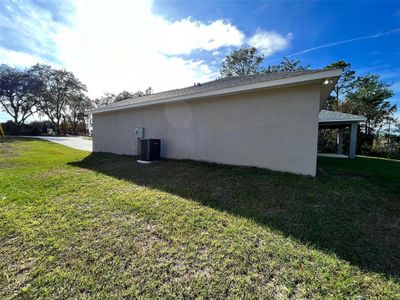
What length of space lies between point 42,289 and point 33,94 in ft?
129

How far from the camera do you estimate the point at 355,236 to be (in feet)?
8.42

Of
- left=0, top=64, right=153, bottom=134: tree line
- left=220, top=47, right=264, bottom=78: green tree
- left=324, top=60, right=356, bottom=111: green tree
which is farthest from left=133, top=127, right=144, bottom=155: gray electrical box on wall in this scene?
left=0, top=64, right=153, bottom=134: tree line

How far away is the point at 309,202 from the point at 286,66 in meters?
24.2

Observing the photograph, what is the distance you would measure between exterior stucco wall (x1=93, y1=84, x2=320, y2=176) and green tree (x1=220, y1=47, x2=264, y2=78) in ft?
61.3

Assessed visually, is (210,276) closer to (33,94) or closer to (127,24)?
(127,24)

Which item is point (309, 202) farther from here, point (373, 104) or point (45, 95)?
point (45, 95)

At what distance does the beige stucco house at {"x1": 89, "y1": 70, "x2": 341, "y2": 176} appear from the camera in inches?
187

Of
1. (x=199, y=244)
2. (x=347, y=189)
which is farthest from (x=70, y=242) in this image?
(x=347, y=189)

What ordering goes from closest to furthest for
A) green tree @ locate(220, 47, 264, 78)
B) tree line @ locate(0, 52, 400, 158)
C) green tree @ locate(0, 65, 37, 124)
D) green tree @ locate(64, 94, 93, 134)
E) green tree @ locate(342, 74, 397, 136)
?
1. tree line @ locate(0, 52, 400, 158)
2. green tree @ locate(342, 74, 397, 136)
3. green tree @ locate(220, 47, 264, 78)
4. green tree @ locate(0, 65, 37, 124)
5. green tree @ locate(64, 94, 93, 134)

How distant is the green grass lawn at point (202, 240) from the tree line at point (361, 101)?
571 inches

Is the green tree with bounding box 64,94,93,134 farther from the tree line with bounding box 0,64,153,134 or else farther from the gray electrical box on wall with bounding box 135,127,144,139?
the gray electrical box on wall with bounding box 135,127,144,139

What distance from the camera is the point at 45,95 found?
3100 cm

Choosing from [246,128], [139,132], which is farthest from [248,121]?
[139,132]

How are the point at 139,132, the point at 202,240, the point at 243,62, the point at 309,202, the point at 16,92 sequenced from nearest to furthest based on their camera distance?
the point at 202,240 < the point at 309,202 < the point at 139,132 < the point at 243,62 < the point at 16,92
